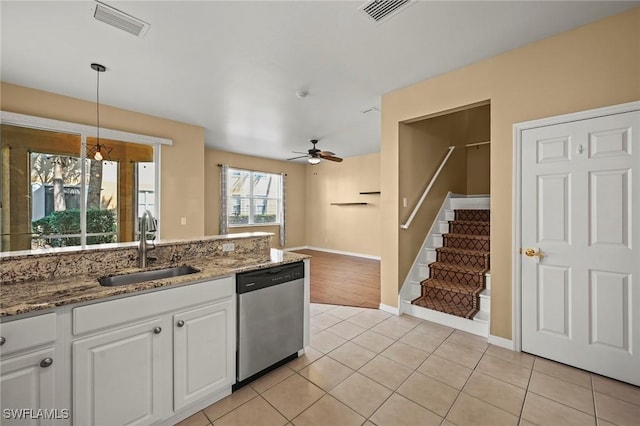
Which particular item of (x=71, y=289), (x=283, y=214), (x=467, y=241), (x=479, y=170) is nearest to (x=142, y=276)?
(x=71, y=289)

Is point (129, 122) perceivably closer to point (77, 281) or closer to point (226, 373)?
point (77, 281)

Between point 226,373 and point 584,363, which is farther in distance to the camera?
point 584,363

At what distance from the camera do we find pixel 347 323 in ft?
10.7

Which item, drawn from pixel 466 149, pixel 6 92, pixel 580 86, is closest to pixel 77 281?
pixel 6 92

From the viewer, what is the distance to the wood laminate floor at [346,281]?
4.10m

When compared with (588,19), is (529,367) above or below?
below

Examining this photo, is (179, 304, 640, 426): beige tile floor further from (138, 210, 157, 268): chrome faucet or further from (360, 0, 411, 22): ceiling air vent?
(360, 0, 411, 22): ceiling air vent

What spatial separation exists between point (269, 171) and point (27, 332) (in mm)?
7166

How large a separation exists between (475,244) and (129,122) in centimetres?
558

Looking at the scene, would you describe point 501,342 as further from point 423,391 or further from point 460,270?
point 423,391

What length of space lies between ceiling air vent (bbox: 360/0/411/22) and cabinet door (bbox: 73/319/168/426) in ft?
8.61

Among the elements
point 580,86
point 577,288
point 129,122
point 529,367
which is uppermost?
point 129,122

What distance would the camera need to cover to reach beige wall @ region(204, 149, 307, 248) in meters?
6.95

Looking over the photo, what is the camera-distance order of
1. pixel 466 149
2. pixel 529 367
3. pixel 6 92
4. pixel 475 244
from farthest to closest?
pixel 466 149
pixel 475 244
pixel 6 92
pixel 529 367
